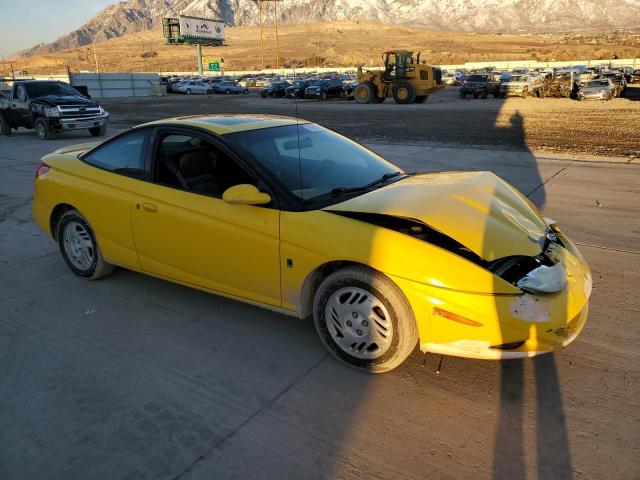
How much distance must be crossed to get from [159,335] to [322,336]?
1.20 meters

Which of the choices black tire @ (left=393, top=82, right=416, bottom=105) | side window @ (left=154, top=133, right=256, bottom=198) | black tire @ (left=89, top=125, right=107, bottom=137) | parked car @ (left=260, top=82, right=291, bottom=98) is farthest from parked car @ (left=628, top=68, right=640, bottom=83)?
side window @ (left=154, top=133, right=256, bottom=198)

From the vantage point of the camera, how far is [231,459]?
2.44 metres

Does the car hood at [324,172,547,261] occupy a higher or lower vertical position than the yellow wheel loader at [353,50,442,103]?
lower

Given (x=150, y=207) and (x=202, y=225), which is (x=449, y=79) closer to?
(x=150, y=207)

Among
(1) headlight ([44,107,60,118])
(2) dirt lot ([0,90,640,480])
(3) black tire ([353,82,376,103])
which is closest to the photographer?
(2) dirt lot ([0,90,640,480])

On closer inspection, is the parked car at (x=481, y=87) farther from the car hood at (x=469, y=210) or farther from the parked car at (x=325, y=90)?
the car hood at (x=469, y=210)

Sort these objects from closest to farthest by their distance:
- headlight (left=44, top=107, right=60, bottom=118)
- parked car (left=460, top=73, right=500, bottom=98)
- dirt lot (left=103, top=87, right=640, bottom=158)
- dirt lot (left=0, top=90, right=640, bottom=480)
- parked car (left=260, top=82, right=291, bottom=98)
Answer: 1. dirt lot (left=0, top=90, right=640, bottom=480)
2. dirt lot (left=103, top=87, right=640, bottom=158)
3. headlight (left=44, top=107, right=60, bottom=118)
4. parked car (left=460, top=73, right=500, bottom=98)
5. parked car (left=260, top=82, right=291, bottom=98)

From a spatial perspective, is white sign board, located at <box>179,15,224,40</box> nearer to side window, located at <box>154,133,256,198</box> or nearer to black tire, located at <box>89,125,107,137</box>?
black tire, located at <box>89,125,107,137</box>

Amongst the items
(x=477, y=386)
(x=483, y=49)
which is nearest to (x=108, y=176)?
(x=477, y=386)

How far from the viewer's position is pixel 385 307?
2.90 metres

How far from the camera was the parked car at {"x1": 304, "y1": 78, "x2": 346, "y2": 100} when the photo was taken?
3688 cm

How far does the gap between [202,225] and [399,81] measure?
27.7m

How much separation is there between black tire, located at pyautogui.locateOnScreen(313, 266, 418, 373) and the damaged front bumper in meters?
0.07

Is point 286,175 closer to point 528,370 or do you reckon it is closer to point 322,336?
point 322,336
